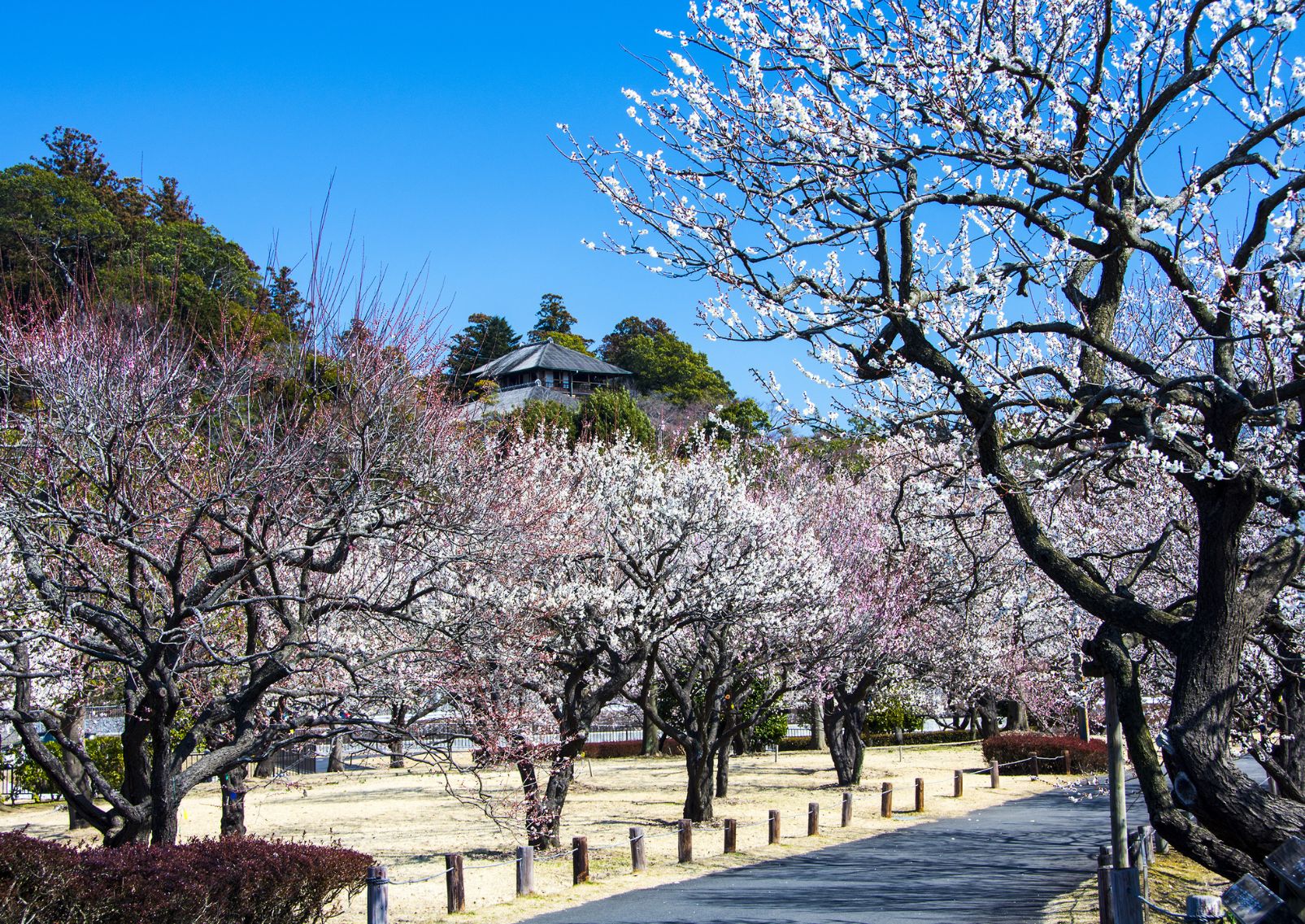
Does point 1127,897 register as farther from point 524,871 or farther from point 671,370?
point 671,370

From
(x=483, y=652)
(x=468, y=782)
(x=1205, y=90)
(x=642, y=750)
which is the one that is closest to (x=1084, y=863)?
(x=483, y=652)

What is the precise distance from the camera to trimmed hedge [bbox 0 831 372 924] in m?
7.31

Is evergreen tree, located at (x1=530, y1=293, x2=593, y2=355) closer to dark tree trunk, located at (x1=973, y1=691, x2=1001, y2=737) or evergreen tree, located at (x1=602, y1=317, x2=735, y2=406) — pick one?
evergreen tree, located at (x1=602, y1=317, x2=735, y2=406)

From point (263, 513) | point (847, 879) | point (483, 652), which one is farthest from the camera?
point (847, 879)

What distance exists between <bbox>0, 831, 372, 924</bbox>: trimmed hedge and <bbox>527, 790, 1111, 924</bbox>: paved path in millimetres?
2858

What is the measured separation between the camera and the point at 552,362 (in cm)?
6350

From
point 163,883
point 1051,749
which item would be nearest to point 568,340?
point 1051,749

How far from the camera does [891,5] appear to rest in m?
6.67

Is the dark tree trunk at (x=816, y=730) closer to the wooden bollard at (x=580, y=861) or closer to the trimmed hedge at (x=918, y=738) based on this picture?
the trimmed hedge at (x=918, y=738)

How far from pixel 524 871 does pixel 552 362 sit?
52.4 metres

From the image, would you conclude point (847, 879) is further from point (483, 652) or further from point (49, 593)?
point (49, 593)

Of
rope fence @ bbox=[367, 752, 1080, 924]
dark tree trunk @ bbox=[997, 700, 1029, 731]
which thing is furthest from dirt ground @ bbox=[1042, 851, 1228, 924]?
dark tree trunk @ bbox=[997, 700, 1029, 731]

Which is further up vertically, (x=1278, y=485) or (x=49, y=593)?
(x=1278, y=485)

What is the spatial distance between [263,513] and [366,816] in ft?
42.5
